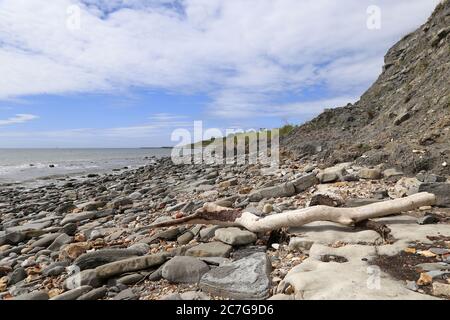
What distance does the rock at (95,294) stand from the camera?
3.84 m

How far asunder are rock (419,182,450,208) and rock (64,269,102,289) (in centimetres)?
502

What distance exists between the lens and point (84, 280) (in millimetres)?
4262

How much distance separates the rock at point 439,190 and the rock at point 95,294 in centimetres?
494

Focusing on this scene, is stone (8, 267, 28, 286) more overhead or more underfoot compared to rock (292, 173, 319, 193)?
more underfoot

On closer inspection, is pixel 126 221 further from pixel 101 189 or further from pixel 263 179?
pixel 101 189

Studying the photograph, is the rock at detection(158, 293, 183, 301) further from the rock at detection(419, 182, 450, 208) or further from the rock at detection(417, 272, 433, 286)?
the rock at detection(419, 182, 450, 208)

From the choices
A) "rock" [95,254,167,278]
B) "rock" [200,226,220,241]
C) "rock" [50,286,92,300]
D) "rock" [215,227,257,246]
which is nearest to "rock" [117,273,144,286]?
"rock" [95,254,167,278]

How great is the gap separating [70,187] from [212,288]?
58.4ft

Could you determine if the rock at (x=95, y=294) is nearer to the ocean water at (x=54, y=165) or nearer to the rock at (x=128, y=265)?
the rock at (x=128, y=265)

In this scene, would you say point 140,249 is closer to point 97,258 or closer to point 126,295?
point 97,258

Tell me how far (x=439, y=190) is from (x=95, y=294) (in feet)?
17.0

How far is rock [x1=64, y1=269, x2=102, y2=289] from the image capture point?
424 cm

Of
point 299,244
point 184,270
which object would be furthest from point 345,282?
point 184,270
